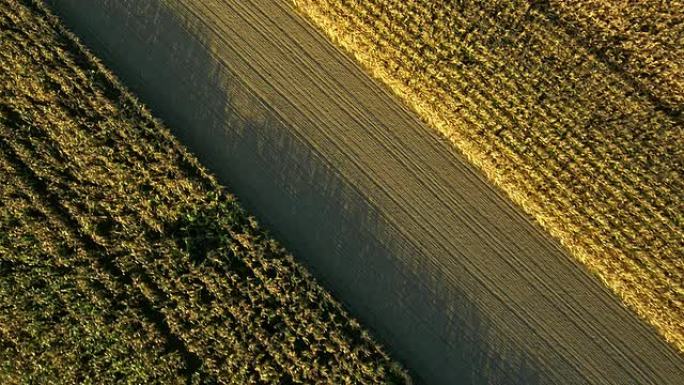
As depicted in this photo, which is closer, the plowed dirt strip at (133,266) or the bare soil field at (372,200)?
the plowed dirt strip at (133,266)

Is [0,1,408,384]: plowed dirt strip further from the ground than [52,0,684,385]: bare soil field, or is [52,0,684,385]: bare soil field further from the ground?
[52,0,684,385]: bare soil field

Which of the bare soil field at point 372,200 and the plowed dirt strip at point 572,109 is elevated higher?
the plowed dirt strip at point 572,109

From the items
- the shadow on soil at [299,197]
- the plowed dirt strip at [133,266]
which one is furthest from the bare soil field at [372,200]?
the plowed dirt strip at [133,266]

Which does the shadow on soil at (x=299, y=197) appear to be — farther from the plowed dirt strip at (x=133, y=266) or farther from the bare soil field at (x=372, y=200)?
the plowed dirt strip at (x=133, y=266)

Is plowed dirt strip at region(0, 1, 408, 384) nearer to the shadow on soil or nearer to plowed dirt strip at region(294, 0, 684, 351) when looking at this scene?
the shadow on soil

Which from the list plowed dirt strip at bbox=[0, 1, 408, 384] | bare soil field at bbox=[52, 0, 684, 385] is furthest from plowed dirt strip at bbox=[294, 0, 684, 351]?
plowed dirt strip at bbox=[0, 1, 408, 384]
